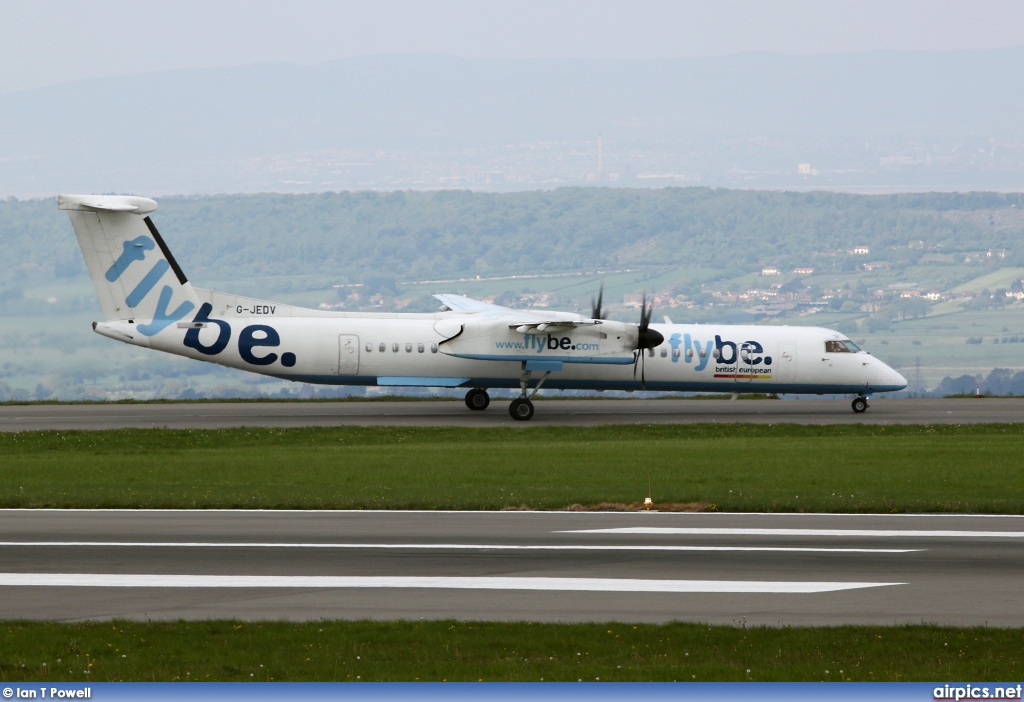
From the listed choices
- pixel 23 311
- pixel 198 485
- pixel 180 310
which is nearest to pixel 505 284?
pixel 23 311

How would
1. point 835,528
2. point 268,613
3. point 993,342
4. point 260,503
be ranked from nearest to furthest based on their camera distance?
point 268,613, point 835,528, point 260,503, point 993,342

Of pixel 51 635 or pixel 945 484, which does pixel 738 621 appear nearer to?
pixel 51 635

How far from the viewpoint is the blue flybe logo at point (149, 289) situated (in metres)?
38.1


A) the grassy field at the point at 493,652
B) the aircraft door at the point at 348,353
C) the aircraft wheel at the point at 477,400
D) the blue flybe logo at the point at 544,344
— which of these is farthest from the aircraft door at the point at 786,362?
the grassy field at the point at 493,652

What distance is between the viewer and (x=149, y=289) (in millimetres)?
38156

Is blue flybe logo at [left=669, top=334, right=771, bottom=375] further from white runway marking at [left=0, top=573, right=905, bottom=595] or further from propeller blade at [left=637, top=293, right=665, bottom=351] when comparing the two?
white runway marking at [left=0, top=573, right=905, bottom=595]

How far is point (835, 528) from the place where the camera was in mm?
20250

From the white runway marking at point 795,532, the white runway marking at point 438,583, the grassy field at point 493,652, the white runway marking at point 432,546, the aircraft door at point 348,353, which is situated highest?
the aircraft door at point 348,353

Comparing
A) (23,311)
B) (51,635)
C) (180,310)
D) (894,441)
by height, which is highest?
(23,311)

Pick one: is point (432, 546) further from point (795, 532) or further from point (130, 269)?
point (130, 269)

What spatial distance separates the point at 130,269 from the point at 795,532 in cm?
2600

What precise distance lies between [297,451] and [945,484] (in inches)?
644

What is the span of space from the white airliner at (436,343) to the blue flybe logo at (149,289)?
33mm

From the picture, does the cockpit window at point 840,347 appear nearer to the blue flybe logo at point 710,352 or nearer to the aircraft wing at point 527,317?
the blue flybe logo at point 710,352
